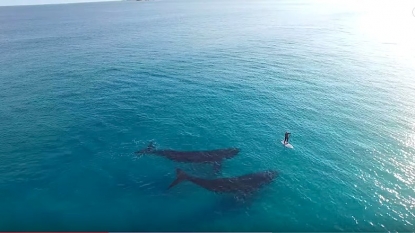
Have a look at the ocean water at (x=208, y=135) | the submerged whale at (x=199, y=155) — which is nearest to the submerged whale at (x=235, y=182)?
the ocean water at (x=208, y=135)

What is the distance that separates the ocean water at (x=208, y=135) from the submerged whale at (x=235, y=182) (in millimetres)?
1314

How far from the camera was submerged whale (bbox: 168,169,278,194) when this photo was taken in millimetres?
47781

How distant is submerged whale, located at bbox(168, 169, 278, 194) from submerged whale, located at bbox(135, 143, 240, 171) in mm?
4502

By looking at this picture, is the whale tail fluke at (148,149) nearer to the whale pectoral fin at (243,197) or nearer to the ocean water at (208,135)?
the ocean water at (208,135)

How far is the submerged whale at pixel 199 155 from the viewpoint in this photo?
5503 cm

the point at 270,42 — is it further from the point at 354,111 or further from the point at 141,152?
the point at 141,152

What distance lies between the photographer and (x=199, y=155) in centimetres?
5647

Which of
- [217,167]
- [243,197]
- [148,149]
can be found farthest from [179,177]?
[148,149]

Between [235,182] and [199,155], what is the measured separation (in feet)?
33.9

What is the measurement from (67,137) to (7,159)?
38.0ft

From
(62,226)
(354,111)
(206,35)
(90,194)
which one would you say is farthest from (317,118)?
(206,35)

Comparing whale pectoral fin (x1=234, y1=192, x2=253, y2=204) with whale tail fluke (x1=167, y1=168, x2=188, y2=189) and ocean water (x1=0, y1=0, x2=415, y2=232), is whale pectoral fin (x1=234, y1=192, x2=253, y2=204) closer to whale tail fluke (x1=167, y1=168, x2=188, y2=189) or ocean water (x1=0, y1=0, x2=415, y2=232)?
ocean water (x1=0, y1=0, x2=415, y2=232)

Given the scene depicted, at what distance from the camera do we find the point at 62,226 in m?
41.1

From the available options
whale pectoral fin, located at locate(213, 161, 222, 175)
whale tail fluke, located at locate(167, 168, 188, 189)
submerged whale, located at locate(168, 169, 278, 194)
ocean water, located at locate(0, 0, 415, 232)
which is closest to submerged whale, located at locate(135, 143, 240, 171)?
whale pectoral fin, located at locate(213, 161, 222, 175)
